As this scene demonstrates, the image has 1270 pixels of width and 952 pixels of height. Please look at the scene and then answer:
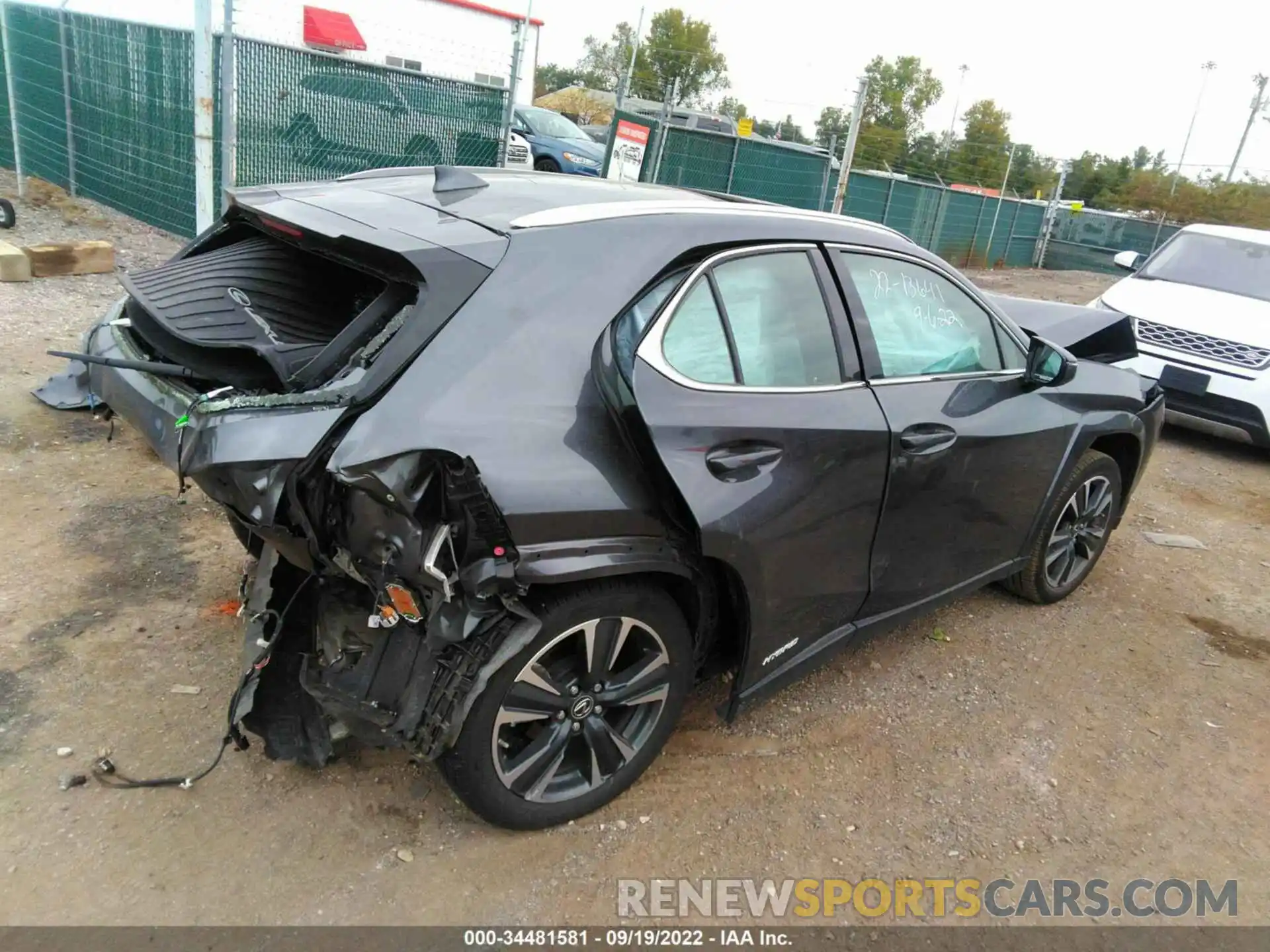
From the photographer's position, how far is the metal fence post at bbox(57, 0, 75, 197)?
9.59 m

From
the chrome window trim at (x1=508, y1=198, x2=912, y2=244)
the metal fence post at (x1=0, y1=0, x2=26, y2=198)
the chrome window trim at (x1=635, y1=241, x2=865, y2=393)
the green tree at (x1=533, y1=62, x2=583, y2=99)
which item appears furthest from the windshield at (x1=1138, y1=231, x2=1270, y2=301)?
the green tree at (x1=533, y1=62, x2=583, y2=99)

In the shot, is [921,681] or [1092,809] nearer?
[1092,809]

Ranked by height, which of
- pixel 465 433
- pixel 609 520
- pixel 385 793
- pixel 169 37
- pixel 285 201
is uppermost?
pixel 169 37

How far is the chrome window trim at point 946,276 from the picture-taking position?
3031mm

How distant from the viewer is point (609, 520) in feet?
7.57

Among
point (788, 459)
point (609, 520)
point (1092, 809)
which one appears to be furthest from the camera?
point (1092, 809)

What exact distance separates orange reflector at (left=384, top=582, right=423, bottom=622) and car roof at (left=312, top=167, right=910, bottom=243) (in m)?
1.00

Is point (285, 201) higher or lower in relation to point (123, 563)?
higher

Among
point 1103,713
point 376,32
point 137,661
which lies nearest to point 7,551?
point 137,661

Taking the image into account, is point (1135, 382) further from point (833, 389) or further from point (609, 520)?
point (609, 520)

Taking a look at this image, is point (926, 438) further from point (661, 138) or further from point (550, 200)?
point (661, 138)

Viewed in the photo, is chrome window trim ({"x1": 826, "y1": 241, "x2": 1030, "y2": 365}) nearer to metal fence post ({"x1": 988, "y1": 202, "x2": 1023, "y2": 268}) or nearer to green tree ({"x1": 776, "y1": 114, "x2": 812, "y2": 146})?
metal fence post ({"x1": 988, "y1": 202, "x2": 1023, "y2": 268})

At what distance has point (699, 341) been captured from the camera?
2553mm

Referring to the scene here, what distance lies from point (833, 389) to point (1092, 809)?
1678 mm
